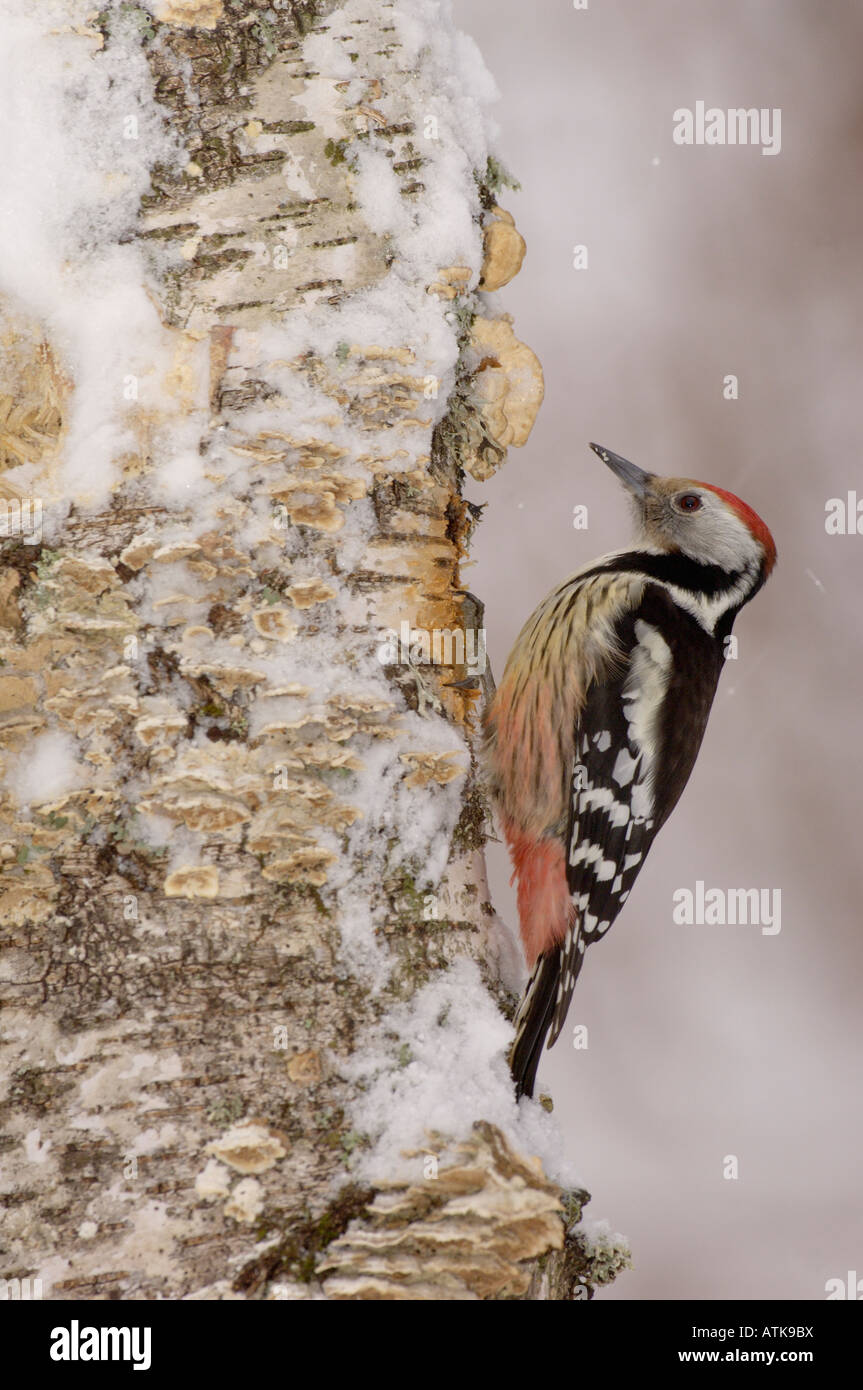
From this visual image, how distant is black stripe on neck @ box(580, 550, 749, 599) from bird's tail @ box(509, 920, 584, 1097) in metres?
0.76

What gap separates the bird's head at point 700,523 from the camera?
2.26 metres

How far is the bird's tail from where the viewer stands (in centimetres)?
139

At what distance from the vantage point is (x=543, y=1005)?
157cm

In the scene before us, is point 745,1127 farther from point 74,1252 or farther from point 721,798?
point 74,1252

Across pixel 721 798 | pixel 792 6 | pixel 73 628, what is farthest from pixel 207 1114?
pixel 792 6

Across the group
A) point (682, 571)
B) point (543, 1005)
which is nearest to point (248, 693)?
point (543, 1005)

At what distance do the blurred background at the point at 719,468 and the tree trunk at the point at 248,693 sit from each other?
1.77 meters

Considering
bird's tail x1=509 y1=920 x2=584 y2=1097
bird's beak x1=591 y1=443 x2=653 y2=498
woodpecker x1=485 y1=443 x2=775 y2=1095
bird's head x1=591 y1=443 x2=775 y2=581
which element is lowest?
bird's tail x1=509 y1=920 x2=584 y2=1097

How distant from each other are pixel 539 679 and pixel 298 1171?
1.16 m

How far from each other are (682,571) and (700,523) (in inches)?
4.4
